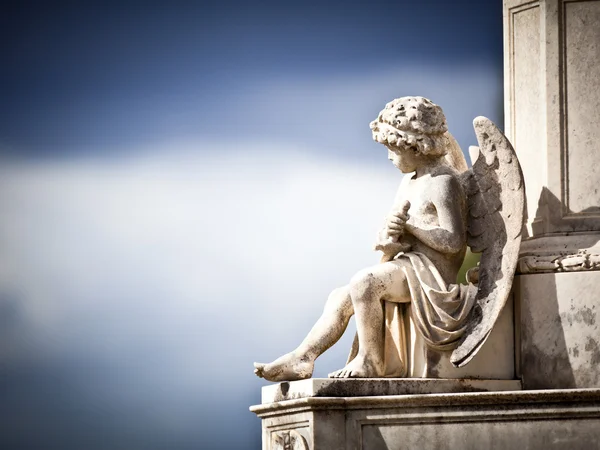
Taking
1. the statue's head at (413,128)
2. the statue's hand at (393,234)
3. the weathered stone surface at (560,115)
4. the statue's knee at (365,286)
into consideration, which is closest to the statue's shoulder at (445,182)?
the statue's head at (413,128)

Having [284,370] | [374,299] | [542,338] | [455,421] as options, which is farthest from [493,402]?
[284,370]

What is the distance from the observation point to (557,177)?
906 centimetres

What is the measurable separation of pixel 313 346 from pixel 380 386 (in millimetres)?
622

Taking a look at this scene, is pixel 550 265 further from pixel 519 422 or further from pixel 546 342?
pixel 519 422

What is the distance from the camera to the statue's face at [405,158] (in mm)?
9102

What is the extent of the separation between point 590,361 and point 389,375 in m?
1.27

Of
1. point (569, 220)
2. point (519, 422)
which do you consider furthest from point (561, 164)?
point (519, 422)

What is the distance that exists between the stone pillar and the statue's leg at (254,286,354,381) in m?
1.15

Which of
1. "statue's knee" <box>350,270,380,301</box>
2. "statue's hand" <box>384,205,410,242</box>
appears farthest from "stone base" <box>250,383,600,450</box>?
"statue's hand" <box>384,205,410,242</box>

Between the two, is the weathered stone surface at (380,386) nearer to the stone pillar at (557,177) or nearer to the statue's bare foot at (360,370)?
the statue's bare foot at (360,370)

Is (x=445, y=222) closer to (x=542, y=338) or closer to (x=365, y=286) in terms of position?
(x=365, y=286)

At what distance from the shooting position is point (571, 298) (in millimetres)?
8766

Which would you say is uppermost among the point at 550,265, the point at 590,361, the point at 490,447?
the point at 550,265

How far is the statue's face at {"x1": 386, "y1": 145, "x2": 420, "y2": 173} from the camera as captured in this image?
9102 millimetres
